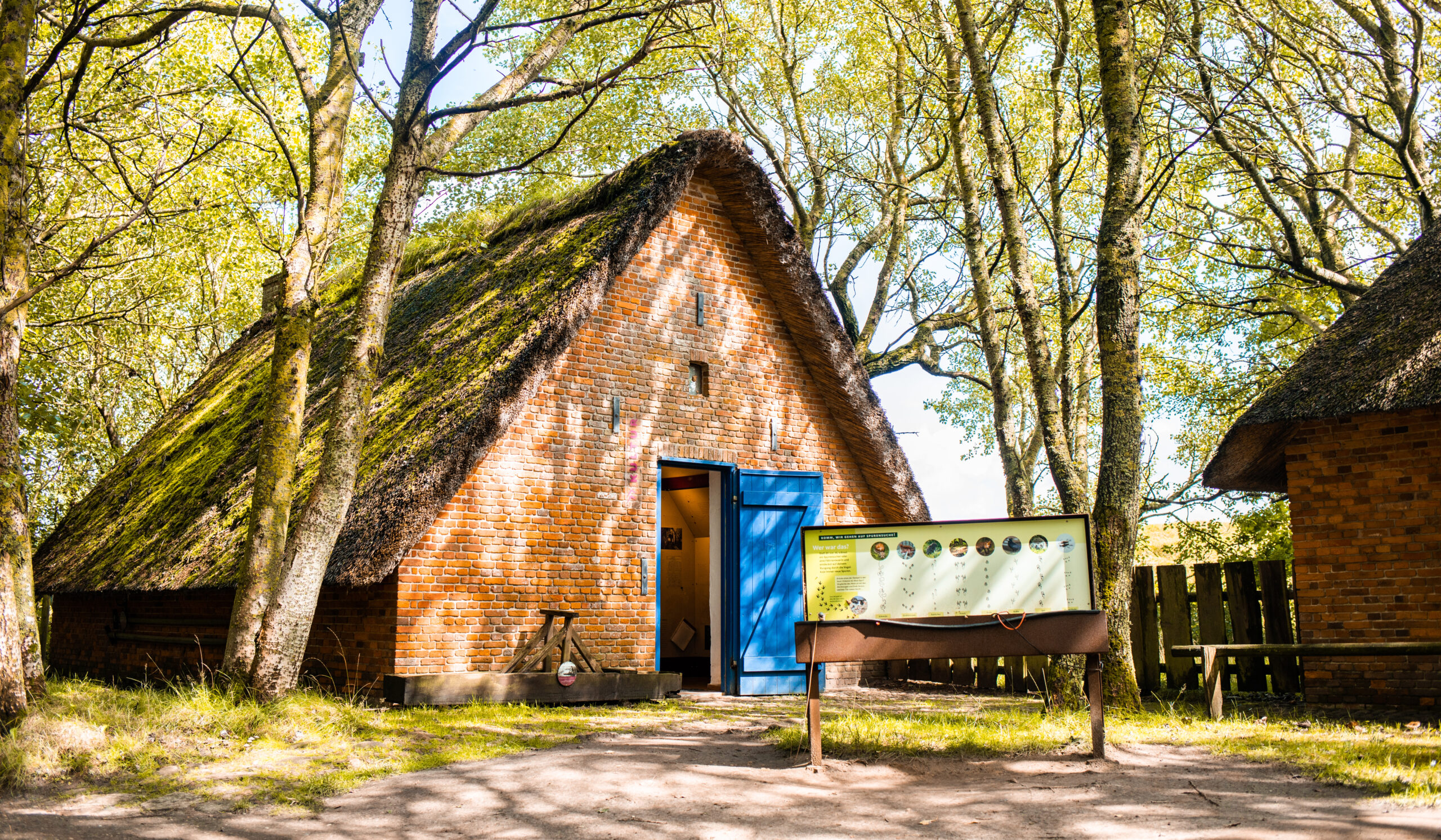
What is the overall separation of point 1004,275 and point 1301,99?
19.3ft

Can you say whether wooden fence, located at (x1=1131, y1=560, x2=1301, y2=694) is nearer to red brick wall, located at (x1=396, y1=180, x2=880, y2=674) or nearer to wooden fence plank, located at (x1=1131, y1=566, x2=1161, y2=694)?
wooden fence plank, located at (x1=1131, y1=566, x2=1161, y2=694)

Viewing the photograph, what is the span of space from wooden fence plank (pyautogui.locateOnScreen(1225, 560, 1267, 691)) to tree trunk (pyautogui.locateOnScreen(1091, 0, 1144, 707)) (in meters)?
2.46

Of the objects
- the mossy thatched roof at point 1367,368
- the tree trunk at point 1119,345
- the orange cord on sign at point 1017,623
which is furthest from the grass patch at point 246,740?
the mossy thatched roof at point 1367,368

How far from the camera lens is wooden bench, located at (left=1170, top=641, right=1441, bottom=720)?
23.5 ft

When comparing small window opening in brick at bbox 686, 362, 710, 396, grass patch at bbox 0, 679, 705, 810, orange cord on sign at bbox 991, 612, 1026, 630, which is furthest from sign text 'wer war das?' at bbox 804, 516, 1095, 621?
small window opening in brick at bbox 686, 362, 710, 396

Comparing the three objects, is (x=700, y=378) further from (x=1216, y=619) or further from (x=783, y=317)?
(x=1216, y=619)

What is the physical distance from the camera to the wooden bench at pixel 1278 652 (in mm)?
7148

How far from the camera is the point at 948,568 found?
5703 millimetres

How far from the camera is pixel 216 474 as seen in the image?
10.9 m

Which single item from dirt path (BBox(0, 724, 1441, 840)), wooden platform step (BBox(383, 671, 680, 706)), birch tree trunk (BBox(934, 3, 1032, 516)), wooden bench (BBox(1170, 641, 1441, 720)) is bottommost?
dirt path (BBox(0, 724, 1441, 840))

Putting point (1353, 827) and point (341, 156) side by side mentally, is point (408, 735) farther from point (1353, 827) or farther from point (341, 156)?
point (1353, 827)

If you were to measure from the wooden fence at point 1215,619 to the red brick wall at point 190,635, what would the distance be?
6379mm

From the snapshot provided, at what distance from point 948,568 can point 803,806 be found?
5.44ft

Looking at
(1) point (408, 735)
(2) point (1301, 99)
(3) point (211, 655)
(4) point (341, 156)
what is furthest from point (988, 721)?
(2) point (1301, 99)
